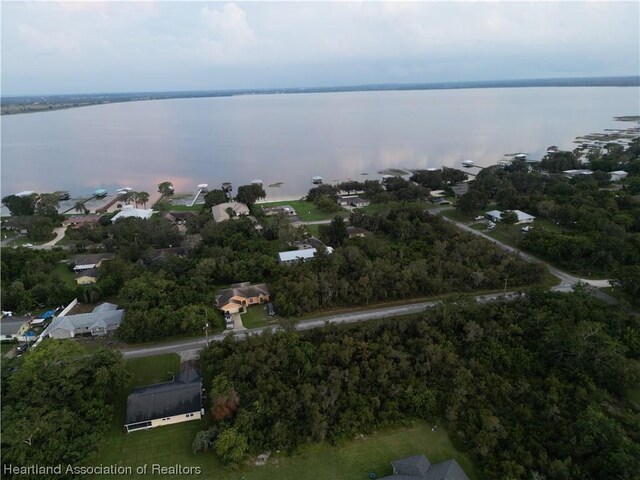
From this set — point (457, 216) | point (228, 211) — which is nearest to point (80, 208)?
point (228, 211)

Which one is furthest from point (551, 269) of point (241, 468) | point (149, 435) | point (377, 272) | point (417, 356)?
point (149, 435)

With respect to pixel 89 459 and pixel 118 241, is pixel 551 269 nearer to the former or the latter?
pixel 89 459

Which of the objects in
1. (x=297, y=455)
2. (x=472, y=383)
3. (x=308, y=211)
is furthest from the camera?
(x=308, y=211)

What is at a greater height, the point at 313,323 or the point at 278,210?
the point at 313,323

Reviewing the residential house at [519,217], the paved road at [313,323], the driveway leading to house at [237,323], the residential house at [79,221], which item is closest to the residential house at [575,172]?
the residential house at [519,217]

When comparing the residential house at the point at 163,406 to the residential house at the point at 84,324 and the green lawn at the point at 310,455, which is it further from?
the residential house at the point at 84,324

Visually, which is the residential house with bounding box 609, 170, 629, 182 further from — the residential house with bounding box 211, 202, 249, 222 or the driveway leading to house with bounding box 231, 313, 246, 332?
the driveway leading to house with bounding box 231, 313, 246, 332

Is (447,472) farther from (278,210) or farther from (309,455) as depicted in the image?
(278,210)
